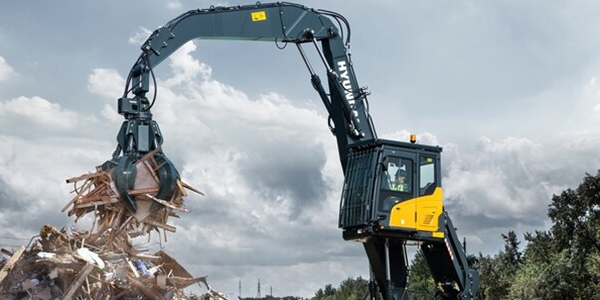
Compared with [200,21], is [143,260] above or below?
below

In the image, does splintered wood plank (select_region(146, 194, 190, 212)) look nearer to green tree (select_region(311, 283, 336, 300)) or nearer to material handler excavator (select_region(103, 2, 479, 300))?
material handler excavator (select_region(103, 2, 479, 300))

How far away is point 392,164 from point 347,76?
2.80 metres

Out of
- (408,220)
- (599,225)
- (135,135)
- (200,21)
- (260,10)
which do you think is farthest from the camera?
(599,225)

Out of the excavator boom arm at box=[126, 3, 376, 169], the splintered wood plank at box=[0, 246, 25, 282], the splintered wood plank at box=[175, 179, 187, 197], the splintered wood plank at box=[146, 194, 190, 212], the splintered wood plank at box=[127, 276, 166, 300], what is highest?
the excavator boom arm at box=[126, 3, 376, 169]

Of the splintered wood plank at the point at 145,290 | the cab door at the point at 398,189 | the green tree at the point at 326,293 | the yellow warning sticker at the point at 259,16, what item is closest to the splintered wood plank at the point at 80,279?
the splintered wood plank at the point at 145,290

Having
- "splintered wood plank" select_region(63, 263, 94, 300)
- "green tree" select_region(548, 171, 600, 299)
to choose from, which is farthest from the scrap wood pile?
"green tree" select_region(548, 171, 600, 299)

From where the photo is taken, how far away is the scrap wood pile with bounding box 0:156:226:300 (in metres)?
13.8

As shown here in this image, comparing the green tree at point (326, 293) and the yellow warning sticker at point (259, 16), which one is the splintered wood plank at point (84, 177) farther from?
the green tree at point (326, 293)

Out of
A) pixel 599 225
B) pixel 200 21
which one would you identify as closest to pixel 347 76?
pixel 200 21

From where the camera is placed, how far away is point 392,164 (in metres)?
14.5

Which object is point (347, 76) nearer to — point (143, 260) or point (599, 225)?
point (143, 260)

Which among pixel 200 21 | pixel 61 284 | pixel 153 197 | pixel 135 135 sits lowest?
pixel 61 284

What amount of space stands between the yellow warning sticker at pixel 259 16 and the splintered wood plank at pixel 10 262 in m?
Result: 6.09

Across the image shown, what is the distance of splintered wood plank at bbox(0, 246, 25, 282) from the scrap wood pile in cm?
1
